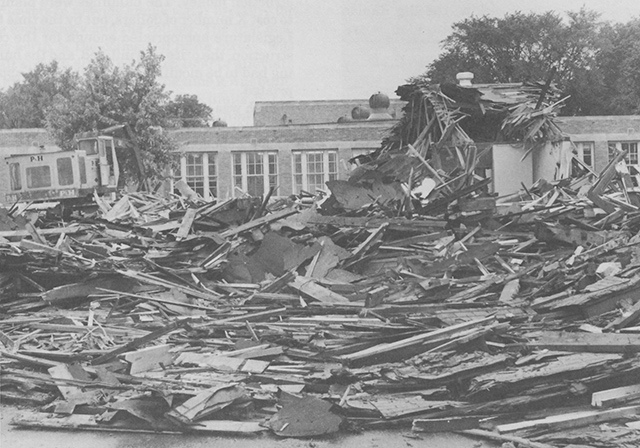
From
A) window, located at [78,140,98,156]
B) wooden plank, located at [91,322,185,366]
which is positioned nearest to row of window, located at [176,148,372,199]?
window, located at [78,140,98,156]

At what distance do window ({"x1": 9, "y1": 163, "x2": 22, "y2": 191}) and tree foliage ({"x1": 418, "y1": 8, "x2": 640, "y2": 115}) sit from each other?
4269 cm

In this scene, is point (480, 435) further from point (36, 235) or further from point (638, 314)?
point (36, 235)

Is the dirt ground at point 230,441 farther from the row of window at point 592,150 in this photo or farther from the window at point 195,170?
the row of window at point 592,150

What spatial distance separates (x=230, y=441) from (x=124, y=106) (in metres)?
28.2

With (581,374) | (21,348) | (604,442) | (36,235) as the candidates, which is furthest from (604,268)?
(36,235)

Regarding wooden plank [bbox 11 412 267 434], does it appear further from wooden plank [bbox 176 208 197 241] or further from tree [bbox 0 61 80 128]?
tree [bbox 0 61 80 128]

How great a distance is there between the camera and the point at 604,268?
30.2ft

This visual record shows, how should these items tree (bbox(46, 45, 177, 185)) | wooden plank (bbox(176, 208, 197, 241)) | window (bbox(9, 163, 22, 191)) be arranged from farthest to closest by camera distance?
tree (bbox(46, 45, 177, 185)) < window (bbox(9, 163, 22, 191)) < wooden plank (bbox(176, 208, 197, 241))

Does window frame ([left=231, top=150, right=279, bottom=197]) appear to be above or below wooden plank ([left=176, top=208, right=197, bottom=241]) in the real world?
below

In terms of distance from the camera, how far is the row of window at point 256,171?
3828 centimetres

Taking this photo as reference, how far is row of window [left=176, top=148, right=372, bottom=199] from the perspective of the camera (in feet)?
126

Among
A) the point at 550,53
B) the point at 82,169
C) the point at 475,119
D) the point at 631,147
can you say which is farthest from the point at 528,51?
the point at 82,169

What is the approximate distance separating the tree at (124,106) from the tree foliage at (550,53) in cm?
3260

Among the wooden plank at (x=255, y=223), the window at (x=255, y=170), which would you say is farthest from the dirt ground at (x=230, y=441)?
the window at (x=255, y=170)
